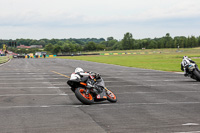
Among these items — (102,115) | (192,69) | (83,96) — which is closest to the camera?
(102,115)

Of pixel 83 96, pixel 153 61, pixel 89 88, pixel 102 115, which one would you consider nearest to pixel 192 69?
pixel 89 88

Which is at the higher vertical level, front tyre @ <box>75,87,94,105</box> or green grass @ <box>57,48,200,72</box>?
front tyre @ <box>75,87,94,105</box>

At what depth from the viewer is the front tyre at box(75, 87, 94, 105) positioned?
38.9 feet

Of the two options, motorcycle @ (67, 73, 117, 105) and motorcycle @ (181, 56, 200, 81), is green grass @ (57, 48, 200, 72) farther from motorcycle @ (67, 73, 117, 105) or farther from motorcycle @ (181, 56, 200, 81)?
motorcycle @ (67, 73, 117, 105)

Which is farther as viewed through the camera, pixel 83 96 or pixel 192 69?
pixel 192 69

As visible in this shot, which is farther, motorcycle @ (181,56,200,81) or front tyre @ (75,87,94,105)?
motorcycle @ (181,56,200,81)

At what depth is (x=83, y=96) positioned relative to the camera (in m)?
11.9

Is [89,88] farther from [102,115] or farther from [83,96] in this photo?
[102,115]

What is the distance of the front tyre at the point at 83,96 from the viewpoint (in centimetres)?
1186

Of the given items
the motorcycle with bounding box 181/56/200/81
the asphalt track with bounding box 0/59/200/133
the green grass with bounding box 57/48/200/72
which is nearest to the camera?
the asphalt track with bounding box 0/59/200/133

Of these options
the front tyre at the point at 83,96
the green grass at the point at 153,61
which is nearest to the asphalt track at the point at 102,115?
the front tyre at the point at 83,96

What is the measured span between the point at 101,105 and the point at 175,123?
12.4ft

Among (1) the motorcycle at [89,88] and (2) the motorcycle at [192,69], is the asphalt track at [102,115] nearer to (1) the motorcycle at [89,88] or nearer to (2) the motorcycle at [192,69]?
(1) the motorcycle at [89,88]

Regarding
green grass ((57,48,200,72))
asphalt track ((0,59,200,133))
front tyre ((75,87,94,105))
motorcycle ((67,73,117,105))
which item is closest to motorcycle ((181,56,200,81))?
asphalt track ((0,59,200,133))
